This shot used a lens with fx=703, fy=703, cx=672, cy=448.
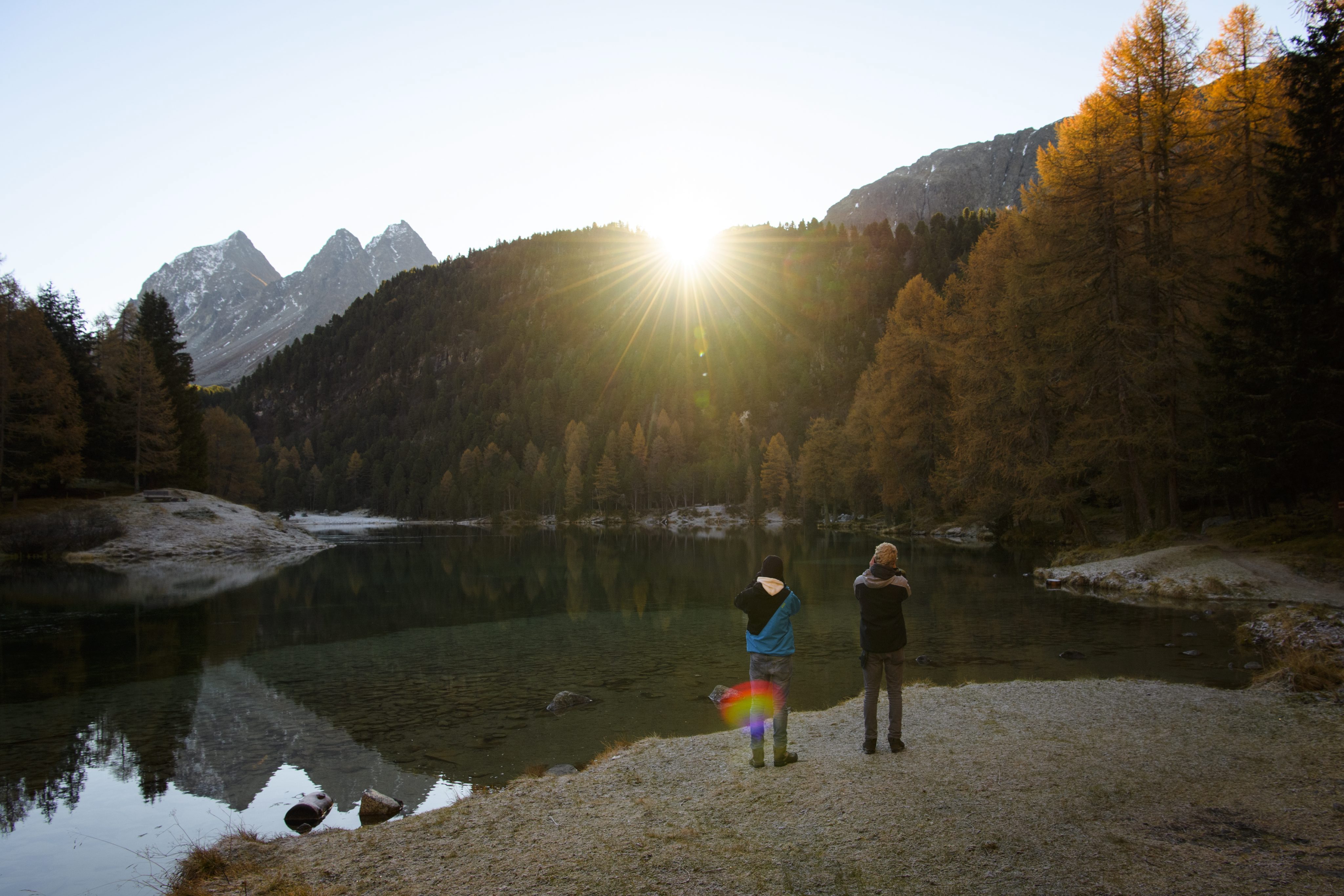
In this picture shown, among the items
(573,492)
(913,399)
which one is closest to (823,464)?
(913,399)

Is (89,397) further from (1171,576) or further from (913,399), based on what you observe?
(1171,576)

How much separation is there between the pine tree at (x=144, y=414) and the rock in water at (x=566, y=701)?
53496 mm

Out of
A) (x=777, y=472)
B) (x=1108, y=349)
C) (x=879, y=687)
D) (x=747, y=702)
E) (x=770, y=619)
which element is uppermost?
(x=1108, y=349)

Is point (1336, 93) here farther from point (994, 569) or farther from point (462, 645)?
point (462, 645)

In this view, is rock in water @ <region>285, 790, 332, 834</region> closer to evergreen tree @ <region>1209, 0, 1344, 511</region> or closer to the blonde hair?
the blonde hair

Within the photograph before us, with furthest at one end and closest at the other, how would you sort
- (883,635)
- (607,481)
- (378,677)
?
(607,481) < (378,677) < (883,635)

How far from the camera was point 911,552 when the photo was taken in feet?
146

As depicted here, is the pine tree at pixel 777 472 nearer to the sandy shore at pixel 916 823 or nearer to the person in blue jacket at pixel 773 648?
the sandy shore at pixel 916 823

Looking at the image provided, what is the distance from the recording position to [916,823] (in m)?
6.24

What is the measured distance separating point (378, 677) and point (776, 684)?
37.7 feet

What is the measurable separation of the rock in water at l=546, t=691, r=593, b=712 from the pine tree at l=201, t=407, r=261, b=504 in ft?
287

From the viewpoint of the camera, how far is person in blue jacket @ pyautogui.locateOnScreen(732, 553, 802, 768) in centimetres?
839

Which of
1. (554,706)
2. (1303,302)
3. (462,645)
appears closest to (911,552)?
(1303,302)

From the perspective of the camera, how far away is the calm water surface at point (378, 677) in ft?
30.4
